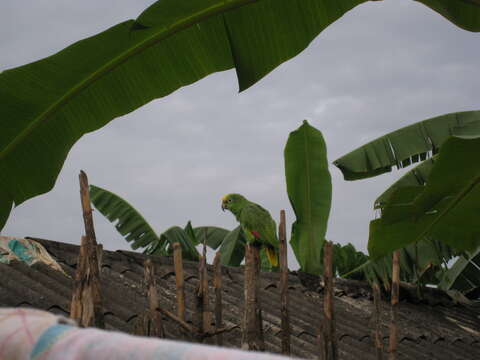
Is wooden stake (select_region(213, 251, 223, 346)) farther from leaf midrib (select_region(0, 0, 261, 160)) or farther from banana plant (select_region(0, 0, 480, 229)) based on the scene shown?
leaf midrib (select_region(0, 0, 261, 160))

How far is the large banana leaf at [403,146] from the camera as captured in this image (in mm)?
5977

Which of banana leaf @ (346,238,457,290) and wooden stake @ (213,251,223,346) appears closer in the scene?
wooden stake @ (213,251,223,346)

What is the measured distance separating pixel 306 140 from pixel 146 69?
6.94ft

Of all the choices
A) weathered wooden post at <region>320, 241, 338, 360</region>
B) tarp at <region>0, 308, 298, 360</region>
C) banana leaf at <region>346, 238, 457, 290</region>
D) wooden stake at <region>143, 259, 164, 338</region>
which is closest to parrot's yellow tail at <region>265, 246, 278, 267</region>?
banana leaf at <region>346, 238, 457, 290</region>

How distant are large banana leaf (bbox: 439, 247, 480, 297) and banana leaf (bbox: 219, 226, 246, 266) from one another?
2.60 metres

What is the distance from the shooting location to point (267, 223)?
5.64m

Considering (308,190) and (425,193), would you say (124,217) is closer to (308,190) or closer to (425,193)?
(308,190)

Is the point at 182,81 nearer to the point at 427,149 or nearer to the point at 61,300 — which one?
the point at 61,300

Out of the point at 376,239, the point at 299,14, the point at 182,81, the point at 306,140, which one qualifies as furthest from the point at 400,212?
the point at 306,140

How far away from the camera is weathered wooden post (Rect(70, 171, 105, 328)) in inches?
80.2

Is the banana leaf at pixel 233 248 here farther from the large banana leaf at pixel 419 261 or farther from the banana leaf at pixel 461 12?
the banana leaf at pixel 461 12

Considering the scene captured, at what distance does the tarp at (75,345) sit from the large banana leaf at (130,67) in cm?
236

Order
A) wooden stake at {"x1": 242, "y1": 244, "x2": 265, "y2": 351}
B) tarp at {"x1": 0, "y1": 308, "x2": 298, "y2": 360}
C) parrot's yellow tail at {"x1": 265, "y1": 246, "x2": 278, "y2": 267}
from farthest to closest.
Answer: parrot's yellow tail at {"x1": 265, "y1": 246, "x2": 278, "y2": 267}
wooden stake at {"x1": 242, "y1": 244, "x2": 265, "y2": 351}
tarp at {"x1": 0, "y1": 308, "x2": 298, "y2": 360}

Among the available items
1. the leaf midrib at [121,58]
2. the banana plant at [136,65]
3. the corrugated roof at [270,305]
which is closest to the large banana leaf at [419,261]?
the corrugated roof at [270,305]
